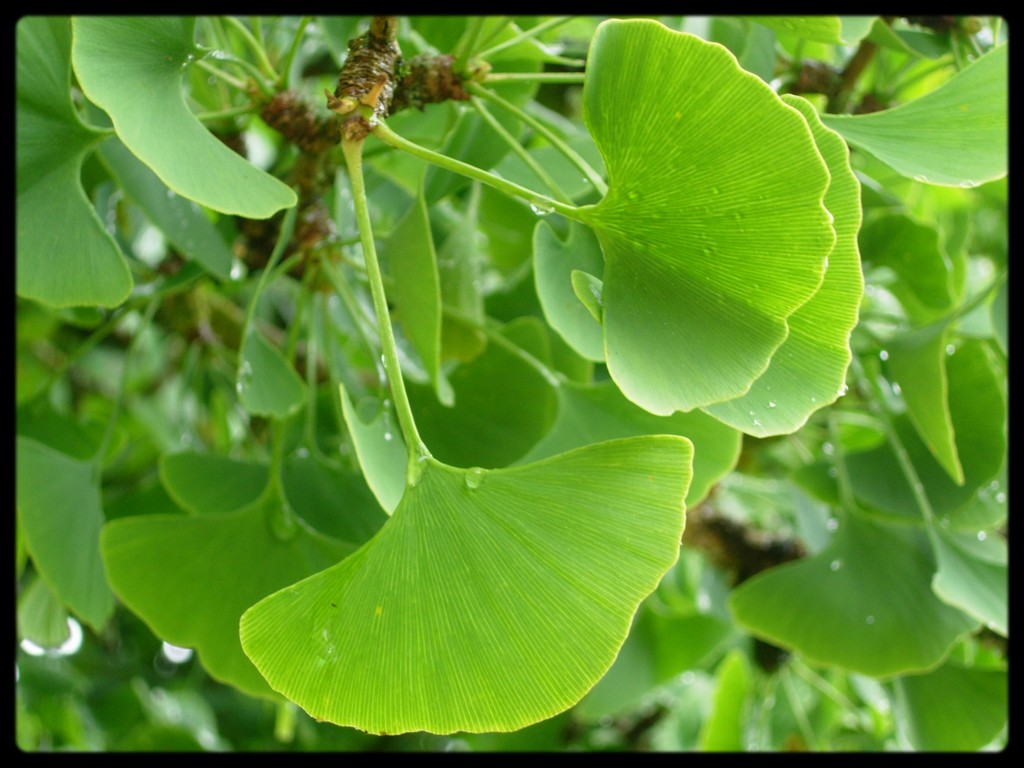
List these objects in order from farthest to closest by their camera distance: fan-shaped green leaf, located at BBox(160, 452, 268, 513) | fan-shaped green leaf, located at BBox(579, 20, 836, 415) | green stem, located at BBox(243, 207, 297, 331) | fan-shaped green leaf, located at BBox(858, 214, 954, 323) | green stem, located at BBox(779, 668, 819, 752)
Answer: green stem, located at BBox(779, 668, 819, 752) < fan-shaped green leaf, located at BBox(858, 214, 954, 323) < fan-shaped green leaf, located at BBox(160, 452, 268, 513) < green stem, located at BBox(243, 207, 297, 331) < fan-shaped green leaf, located at BBox(579, 20, 836, 415)

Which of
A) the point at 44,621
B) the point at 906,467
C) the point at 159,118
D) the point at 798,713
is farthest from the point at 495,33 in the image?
the point at 798,713

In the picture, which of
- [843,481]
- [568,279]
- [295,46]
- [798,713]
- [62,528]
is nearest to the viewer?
[568,279]

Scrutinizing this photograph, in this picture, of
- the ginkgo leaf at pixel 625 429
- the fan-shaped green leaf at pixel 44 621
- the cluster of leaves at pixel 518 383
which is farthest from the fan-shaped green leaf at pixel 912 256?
the fan-shaped green leaf at pixel 44 621

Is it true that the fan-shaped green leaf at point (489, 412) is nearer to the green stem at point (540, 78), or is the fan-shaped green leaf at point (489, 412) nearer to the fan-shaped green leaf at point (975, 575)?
the green stem at point (540, 78)

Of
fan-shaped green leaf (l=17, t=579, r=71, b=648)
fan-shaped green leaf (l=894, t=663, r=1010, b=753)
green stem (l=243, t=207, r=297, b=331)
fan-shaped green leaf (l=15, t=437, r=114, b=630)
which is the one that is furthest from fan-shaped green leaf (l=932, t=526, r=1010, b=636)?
fan-shaped green leaf (l=17, t=579, r=71, b=648)

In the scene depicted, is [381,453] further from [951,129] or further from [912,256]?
[912,256]

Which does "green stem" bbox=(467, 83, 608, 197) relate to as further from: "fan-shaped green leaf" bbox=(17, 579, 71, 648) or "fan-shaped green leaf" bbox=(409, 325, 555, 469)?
"fan-shaped green leaf" bbox=(17, 579, 71, 648)
